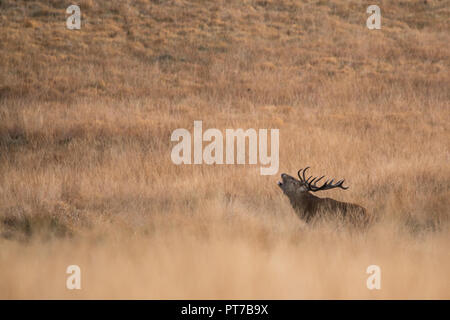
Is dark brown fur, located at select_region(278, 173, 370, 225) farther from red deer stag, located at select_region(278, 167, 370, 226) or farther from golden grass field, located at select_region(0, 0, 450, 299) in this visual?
golden grass field, located at select_region(0, 0, 450, 299)

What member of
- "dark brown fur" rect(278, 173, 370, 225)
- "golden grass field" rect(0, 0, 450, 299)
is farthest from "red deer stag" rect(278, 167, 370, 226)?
"golden grass field" rect(0, 0, 450, 299)

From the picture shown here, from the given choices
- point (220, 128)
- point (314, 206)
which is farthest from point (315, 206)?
point (220, 128)

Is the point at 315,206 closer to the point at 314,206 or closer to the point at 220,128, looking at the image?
the point at 314,206

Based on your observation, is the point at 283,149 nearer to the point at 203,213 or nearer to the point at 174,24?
the point at 203,213

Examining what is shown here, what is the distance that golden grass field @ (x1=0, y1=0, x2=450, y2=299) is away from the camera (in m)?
4.31

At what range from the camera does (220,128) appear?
Answer: 13.0 metres

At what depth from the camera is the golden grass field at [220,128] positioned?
431cm

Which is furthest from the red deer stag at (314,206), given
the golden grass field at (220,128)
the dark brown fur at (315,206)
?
the golden grass field at (220,128)

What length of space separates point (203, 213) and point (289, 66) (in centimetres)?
1572

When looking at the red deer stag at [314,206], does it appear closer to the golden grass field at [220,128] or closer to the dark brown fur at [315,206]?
the dark brown fur at [315,206]

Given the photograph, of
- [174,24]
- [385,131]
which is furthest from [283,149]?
[174,24]

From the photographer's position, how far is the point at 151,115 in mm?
14164

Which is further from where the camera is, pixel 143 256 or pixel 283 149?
pixel 283 149
